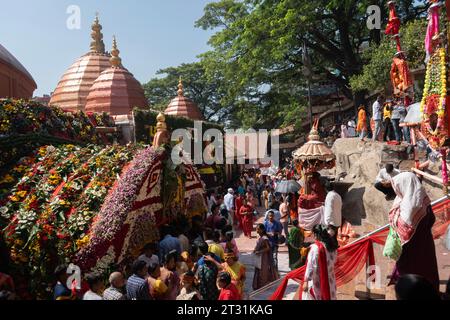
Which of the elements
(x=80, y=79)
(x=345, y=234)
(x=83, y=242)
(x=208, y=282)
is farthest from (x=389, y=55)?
(x=80, y=79)

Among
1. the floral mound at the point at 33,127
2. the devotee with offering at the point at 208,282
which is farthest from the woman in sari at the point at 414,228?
the floral mound at the point at 33,127

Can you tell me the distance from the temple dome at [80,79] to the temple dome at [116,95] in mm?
2364

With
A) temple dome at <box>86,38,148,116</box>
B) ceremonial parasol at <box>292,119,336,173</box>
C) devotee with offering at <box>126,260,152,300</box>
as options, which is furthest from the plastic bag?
temple dome at <box>86,38,148,116</box>

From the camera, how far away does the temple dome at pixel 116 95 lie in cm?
1842

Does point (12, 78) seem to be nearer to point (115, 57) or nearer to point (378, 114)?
point (115, 57)

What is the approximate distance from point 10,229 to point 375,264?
5.92 metres

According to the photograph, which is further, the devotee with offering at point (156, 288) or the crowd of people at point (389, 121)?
the crowd of people at point (389, 121)

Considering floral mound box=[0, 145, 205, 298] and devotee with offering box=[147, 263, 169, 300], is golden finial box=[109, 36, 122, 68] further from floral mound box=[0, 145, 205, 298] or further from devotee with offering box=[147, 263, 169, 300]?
devotee with offering box=[147, 263, 169, 300]

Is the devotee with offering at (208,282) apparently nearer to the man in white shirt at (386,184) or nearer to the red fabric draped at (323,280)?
the red fabric draped at (323,280)

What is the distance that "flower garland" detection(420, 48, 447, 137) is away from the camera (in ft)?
20.7

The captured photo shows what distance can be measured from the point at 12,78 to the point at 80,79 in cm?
804

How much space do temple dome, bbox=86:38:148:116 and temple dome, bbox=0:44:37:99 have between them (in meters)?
3.11
